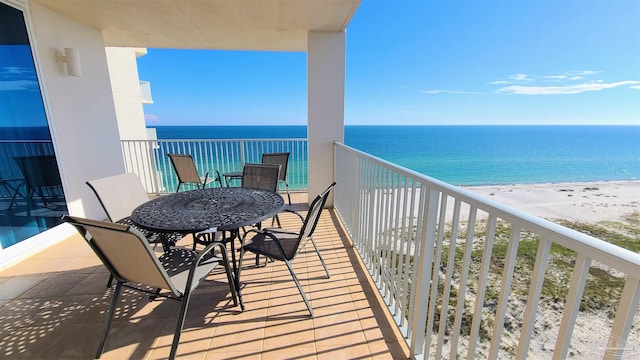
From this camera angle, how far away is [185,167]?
4.43m

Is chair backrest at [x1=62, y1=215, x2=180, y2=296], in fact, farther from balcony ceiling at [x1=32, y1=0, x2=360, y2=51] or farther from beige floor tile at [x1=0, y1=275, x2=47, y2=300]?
balcony ceiling at [x1=32, y1=0, x2=360, y2=51]

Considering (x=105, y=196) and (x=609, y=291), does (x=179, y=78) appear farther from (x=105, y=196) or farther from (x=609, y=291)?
(x=609, y=291)

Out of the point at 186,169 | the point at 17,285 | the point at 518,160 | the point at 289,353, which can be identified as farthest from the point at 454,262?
the point at 518,160

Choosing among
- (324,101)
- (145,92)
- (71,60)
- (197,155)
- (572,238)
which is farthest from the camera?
(145,92)

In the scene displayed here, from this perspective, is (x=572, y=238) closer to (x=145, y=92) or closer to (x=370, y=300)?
(x=370, y=300)

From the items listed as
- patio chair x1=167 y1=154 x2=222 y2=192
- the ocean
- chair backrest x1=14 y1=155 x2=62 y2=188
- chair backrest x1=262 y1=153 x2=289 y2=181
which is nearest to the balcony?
chair backrest x1=14 y1=155 x2=62 y2=188

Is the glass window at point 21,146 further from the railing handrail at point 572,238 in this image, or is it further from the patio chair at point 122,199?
the railing handrail at point 572,238

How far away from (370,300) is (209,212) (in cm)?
145

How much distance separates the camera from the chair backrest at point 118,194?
2332 millimetres

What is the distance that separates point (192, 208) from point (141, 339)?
3.06 feet

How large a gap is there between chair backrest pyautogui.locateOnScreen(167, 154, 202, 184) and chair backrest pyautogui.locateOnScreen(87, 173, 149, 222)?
1.64 metres

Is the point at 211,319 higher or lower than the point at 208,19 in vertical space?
lower

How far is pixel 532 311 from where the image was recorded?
2.78 ft

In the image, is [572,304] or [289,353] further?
[289,353]
